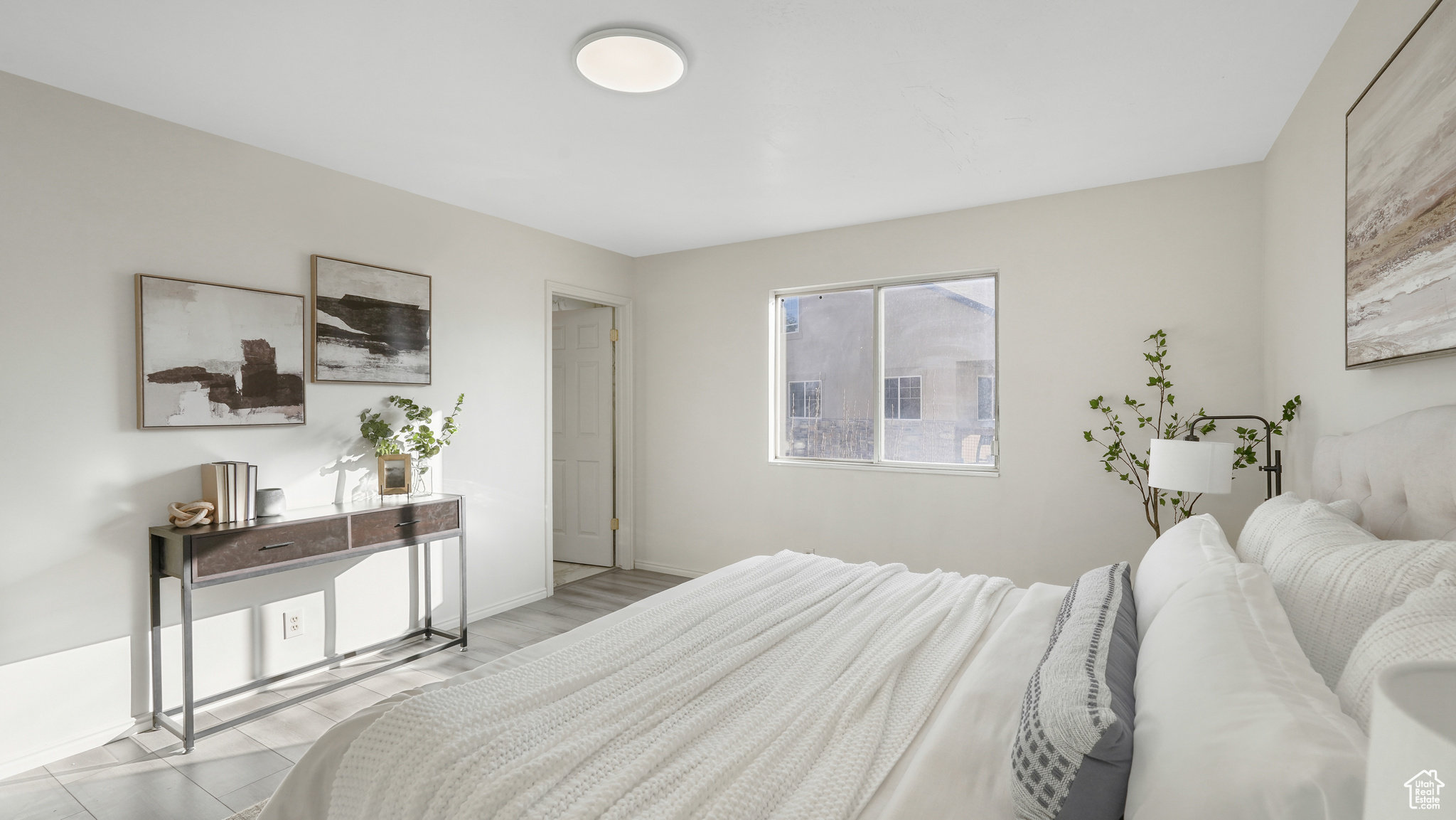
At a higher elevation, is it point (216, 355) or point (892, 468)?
point (216, 355)

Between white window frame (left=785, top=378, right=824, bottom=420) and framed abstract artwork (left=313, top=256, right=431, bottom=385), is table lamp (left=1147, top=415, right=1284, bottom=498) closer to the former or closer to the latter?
white window frame (left=785, top=378, right=824, bottom=420)

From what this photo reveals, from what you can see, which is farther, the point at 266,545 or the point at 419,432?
the point at 419,432

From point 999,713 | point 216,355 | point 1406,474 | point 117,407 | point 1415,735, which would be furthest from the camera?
point 216,355

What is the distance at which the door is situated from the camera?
5242mm

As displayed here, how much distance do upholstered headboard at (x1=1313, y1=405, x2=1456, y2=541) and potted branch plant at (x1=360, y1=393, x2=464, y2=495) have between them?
369cm

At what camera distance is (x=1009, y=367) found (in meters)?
3.88

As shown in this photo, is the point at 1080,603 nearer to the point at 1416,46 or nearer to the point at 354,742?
the point at 1416,46

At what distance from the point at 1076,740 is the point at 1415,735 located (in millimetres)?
869

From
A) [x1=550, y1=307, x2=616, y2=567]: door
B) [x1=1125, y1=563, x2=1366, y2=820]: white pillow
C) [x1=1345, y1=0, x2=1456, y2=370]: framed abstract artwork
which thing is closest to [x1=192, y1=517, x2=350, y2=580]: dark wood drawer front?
[x1=550, y1=307, x2=616, y2=567]: door

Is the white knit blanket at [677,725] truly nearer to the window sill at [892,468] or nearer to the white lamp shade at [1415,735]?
the white lamp shade at [1415,735]

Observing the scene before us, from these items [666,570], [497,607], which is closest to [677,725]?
[497,607]

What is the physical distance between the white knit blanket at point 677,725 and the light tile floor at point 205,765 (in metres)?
1.38

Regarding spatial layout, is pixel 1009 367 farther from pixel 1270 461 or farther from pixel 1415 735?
pixel 1415 735

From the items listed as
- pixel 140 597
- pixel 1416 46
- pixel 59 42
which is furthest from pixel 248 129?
pixel 1416 46
